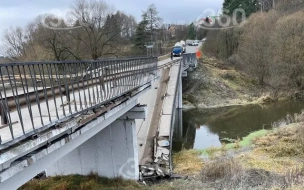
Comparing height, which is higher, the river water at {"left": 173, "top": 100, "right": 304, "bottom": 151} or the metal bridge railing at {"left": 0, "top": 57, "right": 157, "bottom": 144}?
the metal bridge railing at {"left": 0, "top": 57, "right": 157, "bottom": 144}

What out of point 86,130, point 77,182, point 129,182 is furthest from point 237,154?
point 86,130

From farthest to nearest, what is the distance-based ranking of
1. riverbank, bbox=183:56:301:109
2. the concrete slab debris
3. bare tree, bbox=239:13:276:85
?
bare tree, bbox=239:13:276:85
riverbank, bbox=183:56:301:109
the concrete slab debris

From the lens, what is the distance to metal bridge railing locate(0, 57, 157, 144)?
471 centimetres

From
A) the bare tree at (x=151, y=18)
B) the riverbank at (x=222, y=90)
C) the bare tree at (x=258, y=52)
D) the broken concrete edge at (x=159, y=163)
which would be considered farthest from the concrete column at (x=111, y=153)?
the bare tree at (x=151, y=18)

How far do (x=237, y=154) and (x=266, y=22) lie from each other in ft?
97.6

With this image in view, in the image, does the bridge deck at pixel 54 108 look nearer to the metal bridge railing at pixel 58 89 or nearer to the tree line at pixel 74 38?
the metal bridge railing at pixel 58 89

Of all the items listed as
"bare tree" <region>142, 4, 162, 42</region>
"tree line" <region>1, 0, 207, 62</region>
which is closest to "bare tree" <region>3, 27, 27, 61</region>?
"tree line" <region>1, 0, 207, 62</region>

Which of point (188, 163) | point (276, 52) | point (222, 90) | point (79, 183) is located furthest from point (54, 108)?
point (276, 52)

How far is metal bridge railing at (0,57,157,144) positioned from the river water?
8.28m

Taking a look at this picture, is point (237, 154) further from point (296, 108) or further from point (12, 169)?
point (296, 108)

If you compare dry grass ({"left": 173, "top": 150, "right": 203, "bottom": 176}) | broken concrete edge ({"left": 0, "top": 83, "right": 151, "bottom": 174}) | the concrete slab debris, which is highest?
broken concrete edge ({"left": 0, "top": 83, "right": 151, "bottom": 174})

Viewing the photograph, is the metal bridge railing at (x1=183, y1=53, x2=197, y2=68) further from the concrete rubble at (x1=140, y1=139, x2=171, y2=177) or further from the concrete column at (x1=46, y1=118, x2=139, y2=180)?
the concrete column at (x1=46, y1=118, x2=139, y2=180)

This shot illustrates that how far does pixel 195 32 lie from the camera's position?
85625mm

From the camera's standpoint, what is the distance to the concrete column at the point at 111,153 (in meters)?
10.9
